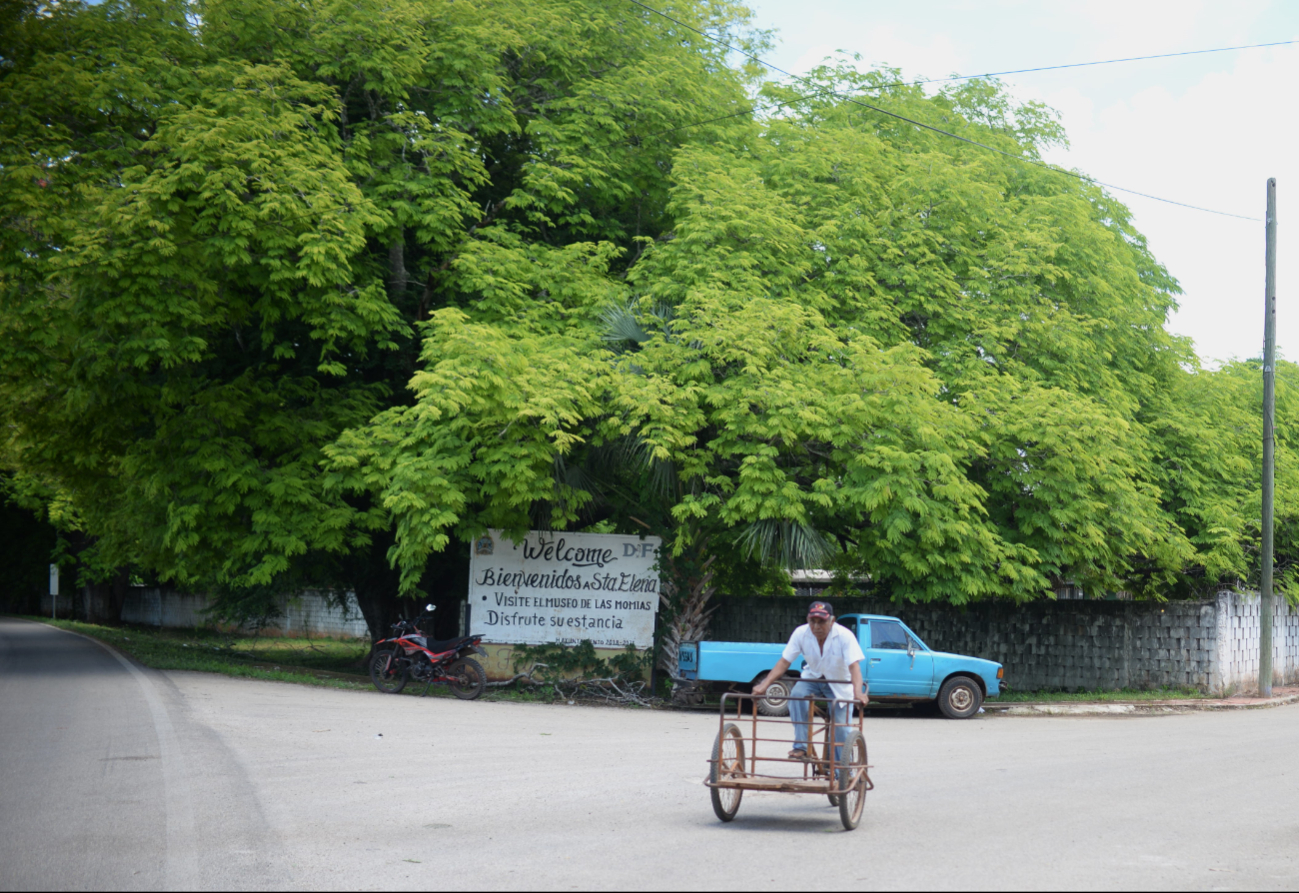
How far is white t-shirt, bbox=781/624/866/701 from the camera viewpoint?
336 inches

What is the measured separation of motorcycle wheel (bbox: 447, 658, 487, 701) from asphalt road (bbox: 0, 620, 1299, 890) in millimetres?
3181

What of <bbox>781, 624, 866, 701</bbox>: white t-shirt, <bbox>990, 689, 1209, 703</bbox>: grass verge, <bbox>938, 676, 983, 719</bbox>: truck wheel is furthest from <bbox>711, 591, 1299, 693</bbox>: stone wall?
<bbox>781, 624, 866, 701</bbox>: white t-shirt

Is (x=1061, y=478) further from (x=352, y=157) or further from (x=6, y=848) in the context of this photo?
(x=6, y=848)

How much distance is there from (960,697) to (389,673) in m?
9.32

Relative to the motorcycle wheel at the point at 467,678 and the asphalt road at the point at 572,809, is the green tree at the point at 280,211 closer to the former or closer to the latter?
the motorcycle wheel at the point at 467,678

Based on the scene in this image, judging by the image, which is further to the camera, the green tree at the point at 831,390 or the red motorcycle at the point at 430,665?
the red motorcycle at the point at 430,665

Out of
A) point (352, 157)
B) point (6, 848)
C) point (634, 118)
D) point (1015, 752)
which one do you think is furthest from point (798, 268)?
point (6, 848)

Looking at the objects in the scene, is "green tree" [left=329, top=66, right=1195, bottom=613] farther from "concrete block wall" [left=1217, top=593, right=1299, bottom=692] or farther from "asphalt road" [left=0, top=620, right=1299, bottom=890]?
"asphalt road" [left=0, top=620, right=1299, bottom=890]

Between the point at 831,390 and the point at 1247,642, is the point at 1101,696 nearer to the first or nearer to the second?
the point at 1247,642

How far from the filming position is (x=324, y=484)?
18266 millimetres

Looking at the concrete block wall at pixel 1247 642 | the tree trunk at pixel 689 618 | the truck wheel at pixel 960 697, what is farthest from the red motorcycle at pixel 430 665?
the concrete block wall at pixel 1247 642

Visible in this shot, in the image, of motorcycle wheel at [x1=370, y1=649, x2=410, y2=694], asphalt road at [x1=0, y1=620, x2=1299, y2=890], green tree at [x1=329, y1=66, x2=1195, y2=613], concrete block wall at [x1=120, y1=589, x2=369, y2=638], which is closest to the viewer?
asphalt road at [x1=0, y1=620, x2=1299, y2=890]

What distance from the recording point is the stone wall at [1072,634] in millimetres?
20938

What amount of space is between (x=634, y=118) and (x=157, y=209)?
350 inches
